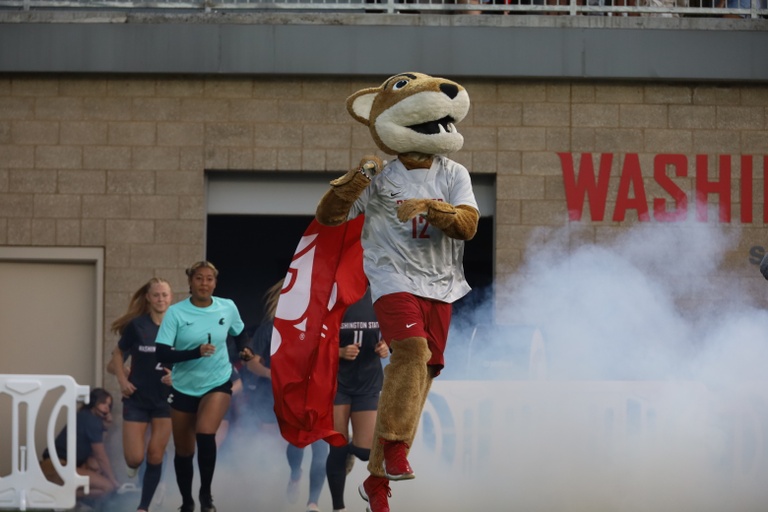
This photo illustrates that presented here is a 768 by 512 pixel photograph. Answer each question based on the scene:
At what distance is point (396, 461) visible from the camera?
21.6ft

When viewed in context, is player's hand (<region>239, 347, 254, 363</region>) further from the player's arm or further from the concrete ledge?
the concrete ledge

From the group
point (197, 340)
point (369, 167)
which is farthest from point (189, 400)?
point (369, 167)

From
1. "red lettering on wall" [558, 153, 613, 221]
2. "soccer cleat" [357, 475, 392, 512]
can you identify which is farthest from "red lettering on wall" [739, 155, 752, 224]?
"soccer cleat" [357, 475, 392, 512]

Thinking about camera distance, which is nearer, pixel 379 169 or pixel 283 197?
pixel 379 169

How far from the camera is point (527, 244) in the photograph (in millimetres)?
12867

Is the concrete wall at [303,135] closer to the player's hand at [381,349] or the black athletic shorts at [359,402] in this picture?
the player's hand at [381,349]

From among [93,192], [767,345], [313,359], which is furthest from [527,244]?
[313,359]

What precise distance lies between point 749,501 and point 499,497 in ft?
5.68

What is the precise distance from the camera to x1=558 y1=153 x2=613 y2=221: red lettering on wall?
12.8 metres

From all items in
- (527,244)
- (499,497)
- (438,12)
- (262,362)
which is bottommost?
(499,497)

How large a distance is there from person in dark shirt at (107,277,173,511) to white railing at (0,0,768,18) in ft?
11.0

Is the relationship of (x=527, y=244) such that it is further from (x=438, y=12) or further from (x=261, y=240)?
(x=261, y=240)

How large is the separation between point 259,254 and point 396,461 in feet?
28.8

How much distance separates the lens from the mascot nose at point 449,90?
6840 mm
